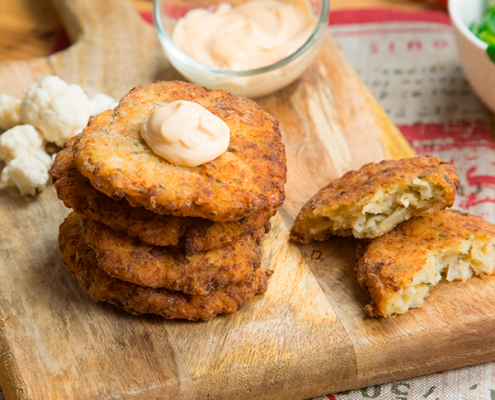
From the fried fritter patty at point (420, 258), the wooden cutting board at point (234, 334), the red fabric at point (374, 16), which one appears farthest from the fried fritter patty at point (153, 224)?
the red fabric at point (374, 16)

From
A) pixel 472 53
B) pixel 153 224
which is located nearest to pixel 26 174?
pixel 153 224

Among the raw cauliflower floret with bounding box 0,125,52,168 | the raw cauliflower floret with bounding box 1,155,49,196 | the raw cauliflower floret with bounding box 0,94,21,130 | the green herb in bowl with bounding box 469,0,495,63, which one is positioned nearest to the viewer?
the raw cauliflower floret with bounding box 1,155,49,196

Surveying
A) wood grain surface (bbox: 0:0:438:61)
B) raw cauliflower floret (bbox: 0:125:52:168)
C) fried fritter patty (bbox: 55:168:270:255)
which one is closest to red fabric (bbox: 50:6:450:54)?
wood grain surface (bbox: 0:0:438:61)

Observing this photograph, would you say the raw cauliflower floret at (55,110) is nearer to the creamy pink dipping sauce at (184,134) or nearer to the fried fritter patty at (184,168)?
the fried fritter patty at (184,168)

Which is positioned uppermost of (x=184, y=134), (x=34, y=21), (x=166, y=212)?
(x=184, y=134)

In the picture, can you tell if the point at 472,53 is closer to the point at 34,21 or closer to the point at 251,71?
the point at 251,71

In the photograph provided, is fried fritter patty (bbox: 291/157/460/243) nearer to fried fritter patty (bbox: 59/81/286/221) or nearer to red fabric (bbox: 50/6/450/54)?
fried fritter patty (bbox: 59/81/286/221)

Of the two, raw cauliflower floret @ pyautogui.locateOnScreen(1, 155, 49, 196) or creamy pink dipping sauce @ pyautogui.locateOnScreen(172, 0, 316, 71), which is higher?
raw cauliflower floret @ pyautogui.locateOnScreen(1, 155, 49, 196)
